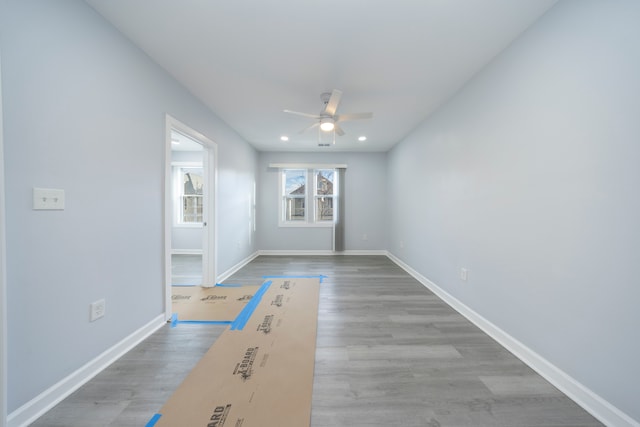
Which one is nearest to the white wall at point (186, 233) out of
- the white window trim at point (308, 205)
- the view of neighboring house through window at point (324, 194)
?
the white window trim at point (308, 205)

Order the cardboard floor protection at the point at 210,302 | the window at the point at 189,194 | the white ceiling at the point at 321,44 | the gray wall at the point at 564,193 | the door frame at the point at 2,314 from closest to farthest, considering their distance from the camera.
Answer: the door frame at the point at 2,314 → the gray wall at the point at 564,193 → the white ceiling at the point at 321,44 → the cardboard floor protection at the point at 210,302 → the window at the point at 189,194

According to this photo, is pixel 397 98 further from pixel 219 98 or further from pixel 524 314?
pixel 524 314

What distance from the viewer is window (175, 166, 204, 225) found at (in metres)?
6.21

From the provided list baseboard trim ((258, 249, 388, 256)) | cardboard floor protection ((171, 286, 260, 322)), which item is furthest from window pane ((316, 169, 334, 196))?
cardboard floor protection ((171, 286, 260, 322))

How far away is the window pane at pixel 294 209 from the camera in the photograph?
607 cm

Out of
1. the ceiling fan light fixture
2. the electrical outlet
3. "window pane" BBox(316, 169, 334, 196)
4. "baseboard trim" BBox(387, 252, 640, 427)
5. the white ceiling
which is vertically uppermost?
the white ceiling

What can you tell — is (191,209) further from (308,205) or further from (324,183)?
(324,183)

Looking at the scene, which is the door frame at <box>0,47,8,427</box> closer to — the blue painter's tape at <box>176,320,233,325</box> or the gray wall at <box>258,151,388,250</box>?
the blue painter's tape at <box>176,320,233,325</box>

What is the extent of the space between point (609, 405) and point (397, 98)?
3.02 metres

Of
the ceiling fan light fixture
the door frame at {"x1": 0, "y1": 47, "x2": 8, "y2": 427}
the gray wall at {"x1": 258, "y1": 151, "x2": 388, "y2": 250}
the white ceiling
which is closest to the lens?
the door frame at {"x1": 0, "y1": 47, "x2": 8, "y2": 427}

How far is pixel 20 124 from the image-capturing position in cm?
128

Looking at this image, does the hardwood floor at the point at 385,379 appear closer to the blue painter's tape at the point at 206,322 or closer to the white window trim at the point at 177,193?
the blue painter's tape at the point at 206,322

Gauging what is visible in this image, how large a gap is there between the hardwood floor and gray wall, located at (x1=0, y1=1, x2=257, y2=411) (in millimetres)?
320

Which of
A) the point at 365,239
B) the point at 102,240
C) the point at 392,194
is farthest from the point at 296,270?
the point at 102,240
